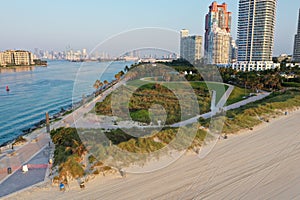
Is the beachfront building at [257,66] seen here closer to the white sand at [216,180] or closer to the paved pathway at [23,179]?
the white sand at [216,180]

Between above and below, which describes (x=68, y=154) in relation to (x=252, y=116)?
below

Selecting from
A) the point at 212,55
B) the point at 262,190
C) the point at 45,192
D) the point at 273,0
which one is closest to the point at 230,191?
the point at 262,190

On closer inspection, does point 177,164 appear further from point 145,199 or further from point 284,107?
point 284,107

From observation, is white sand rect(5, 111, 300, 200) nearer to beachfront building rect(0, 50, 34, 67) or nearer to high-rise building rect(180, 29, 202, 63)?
high-rise building rect(180, 29, 202, 63)

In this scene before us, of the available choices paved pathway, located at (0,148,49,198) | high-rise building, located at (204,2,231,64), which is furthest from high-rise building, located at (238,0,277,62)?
paved pathway, located at (0,148,49,198)

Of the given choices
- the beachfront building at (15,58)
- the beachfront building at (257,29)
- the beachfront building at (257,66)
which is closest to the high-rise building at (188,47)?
the beachfront building at (257,66)

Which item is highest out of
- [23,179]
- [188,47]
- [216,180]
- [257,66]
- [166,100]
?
[188,47]

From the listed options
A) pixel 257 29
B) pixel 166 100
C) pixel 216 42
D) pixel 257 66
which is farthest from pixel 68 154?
pixel 257 29

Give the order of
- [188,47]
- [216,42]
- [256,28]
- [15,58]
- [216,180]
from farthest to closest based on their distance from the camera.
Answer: [15,58] → [216,42] → [256,28] → [188,47] → [216,180]

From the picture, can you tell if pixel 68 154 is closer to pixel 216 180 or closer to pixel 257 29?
pixel 216 180
